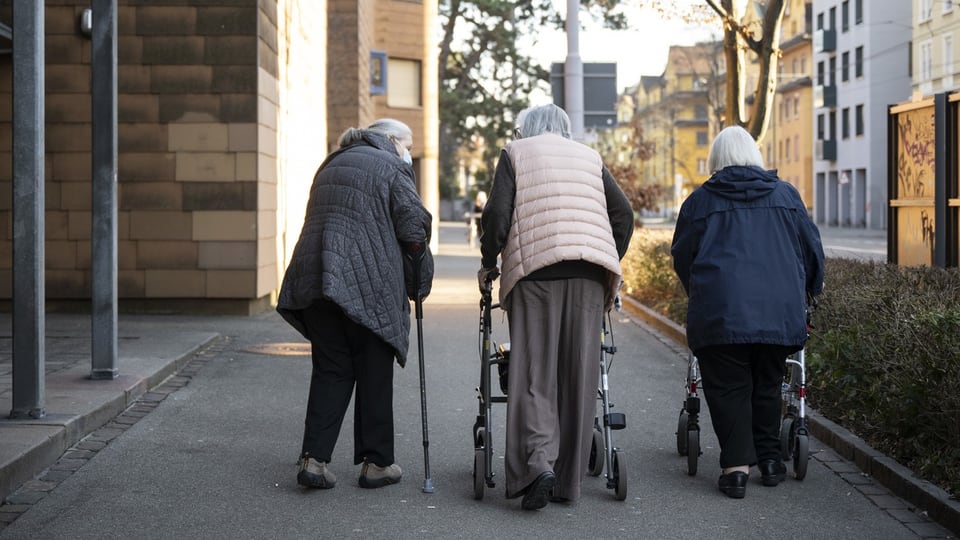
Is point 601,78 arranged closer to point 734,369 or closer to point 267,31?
point 267,31

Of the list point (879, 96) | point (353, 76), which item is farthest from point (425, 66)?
point (879, 96)

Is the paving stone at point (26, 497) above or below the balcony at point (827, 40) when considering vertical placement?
below

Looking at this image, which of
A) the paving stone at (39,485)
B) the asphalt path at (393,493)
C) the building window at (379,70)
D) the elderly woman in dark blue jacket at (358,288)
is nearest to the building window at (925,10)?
the building window at (379,70)

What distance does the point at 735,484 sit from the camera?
6.64 m

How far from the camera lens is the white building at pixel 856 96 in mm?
67875

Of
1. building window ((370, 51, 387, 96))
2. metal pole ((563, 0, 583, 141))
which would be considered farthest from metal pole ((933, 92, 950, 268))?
building window ((370, 51, 387, 96))

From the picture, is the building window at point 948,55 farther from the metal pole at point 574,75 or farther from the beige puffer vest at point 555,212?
the beige puffer vest at point 555,212

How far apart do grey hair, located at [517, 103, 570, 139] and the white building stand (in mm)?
59535

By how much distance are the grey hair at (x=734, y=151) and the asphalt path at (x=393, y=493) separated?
157 cm

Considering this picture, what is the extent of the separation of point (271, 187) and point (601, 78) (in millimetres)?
4614

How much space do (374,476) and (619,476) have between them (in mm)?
1207

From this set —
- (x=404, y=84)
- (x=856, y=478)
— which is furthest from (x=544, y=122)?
(x=404, y=84)

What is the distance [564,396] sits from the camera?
6.43 metres

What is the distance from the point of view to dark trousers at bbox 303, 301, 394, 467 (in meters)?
6.78
